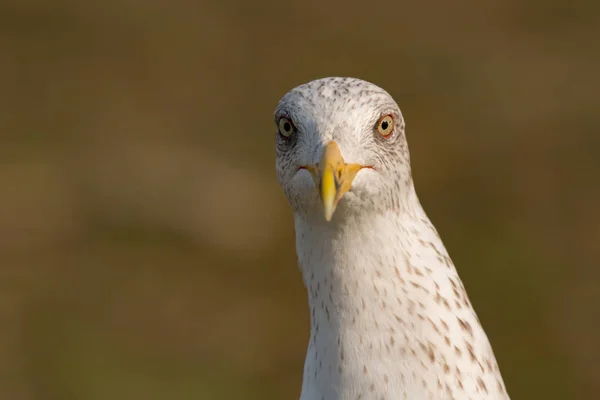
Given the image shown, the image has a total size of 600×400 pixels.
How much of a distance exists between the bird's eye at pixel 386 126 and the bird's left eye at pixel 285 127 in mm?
278

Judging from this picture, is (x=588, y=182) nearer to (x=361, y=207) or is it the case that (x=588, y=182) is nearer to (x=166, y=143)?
(x=166, y=143)

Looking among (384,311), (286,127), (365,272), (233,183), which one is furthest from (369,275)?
(233,183)

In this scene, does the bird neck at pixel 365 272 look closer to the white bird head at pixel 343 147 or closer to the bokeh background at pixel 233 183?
the white bird head at pixel 343 147

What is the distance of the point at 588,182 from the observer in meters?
12.7

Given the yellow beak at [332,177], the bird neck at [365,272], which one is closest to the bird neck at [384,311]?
the bird neck at [365,272]

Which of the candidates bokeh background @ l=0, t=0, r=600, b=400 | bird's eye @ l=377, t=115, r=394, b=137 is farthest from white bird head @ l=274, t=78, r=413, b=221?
bokeh background @ l=0, t=0, r=600, b=400

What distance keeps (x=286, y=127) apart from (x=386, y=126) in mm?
320

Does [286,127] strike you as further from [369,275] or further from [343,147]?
[369,275]

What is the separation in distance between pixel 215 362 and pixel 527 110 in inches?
200

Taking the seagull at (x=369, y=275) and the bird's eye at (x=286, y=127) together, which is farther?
the bird's eye at (x=286, y=127)

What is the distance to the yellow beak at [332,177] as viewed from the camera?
3684 millimetres

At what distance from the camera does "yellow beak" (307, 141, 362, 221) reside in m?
3.68

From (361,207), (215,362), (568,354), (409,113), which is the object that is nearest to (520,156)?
(409,113)

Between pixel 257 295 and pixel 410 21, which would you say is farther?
pixel 410 21
